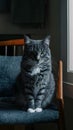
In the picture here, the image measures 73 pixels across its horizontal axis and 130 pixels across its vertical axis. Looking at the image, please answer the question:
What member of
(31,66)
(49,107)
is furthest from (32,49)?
(49,107)

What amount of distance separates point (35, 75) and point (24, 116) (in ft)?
0.74

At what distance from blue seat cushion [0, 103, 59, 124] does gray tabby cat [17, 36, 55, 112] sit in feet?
0.16

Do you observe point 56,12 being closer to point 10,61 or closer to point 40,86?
point 10,61

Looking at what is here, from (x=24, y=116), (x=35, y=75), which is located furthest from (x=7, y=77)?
(x=24, y=116)

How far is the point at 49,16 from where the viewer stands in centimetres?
209

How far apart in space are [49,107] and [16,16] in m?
0.84

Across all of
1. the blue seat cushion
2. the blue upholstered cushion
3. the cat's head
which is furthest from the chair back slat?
the blue seat cushion

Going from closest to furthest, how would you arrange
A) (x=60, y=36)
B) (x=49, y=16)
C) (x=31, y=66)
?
1. (x=31, y=66)
2. (x=60, y=36)
3. (x=49, y=16)

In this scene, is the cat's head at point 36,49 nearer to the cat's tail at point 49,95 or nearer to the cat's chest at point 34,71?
the cat's chest at point 34,71

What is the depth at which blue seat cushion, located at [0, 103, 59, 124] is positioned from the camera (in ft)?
4.24

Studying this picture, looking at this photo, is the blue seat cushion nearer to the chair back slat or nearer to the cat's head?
the cat's head

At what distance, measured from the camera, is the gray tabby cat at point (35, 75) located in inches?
55.1

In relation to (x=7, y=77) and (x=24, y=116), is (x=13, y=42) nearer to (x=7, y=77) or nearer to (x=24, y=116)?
(x=7, y=77)

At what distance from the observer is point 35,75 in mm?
1416
